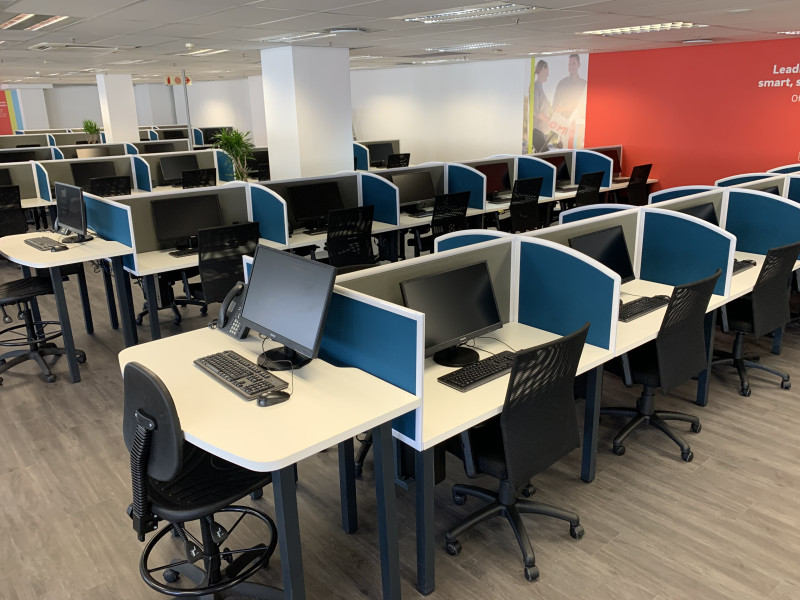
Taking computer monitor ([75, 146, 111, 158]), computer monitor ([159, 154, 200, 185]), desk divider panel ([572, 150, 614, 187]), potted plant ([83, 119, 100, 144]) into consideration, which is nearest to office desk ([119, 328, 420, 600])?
desk divider panel ([572, 150, 614, 187])

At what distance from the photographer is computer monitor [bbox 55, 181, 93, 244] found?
4.48 meters

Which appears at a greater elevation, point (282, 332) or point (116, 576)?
point (282, 332)

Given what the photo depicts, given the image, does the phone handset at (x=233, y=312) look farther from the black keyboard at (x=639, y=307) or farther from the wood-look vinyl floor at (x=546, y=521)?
the black keyboard at (x=639, y=307)

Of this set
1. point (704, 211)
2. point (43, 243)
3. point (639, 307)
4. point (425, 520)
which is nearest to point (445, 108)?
point (704, 211)

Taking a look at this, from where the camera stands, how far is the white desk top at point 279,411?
183 cm

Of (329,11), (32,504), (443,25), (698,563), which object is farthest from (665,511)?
(443,25)

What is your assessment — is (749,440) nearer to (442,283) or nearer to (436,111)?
(442,283)

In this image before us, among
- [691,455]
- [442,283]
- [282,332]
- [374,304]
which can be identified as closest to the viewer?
[374,304]

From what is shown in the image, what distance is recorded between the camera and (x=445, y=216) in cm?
588

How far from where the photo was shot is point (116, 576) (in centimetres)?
244

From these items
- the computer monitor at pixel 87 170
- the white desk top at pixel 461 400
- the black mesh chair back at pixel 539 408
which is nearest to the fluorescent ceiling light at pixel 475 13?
the white desk top at pixel 461 400

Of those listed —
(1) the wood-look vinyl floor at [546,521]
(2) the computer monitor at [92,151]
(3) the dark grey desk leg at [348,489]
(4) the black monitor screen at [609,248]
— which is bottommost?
(1) the wood-look vinyl floor at [546,521]

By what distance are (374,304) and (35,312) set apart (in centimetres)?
372

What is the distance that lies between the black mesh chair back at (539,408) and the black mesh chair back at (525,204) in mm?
4024
